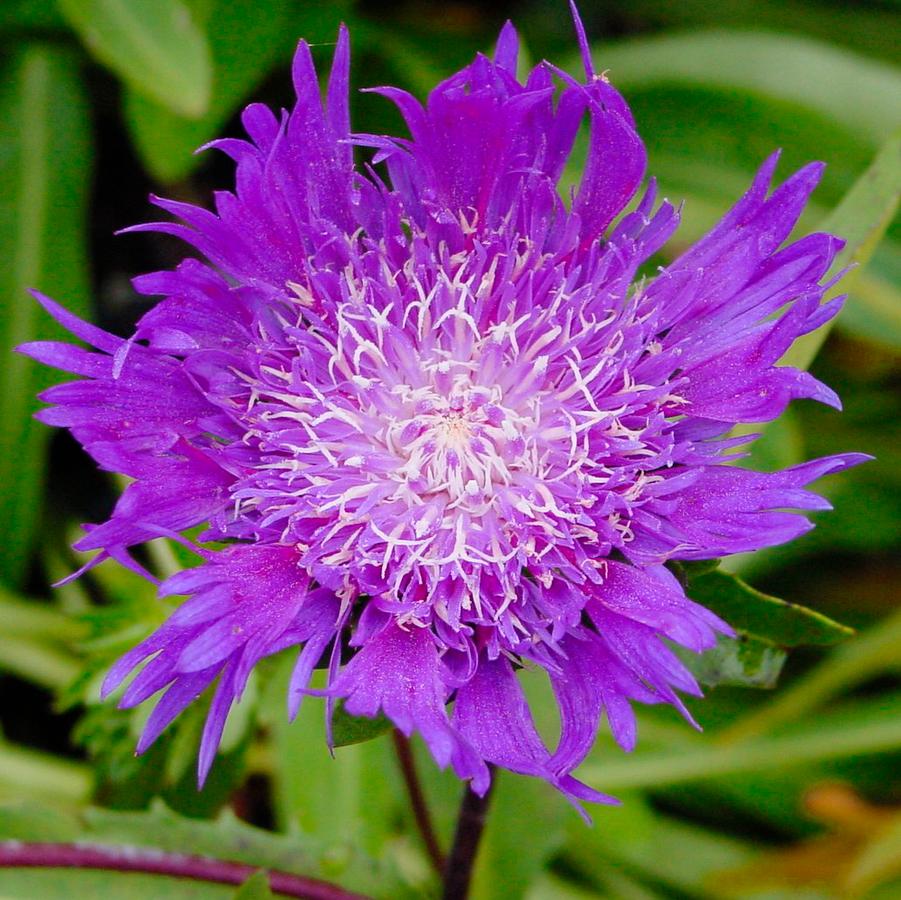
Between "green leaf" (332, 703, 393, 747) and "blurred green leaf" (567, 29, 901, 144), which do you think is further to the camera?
"blurred green leaf" (567, 29, 901, 144)

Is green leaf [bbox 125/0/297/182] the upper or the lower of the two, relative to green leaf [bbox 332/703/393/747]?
upper

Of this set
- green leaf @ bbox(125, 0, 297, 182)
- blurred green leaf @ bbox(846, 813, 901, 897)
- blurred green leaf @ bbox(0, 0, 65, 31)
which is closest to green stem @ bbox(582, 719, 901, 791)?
blurred green leaf @ bbox(846, 813, 901, 897)

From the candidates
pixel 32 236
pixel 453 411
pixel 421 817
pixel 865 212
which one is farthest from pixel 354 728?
pixel 32 236

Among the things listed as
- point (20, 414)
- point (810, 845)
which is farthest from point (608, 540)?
point (20, 414)

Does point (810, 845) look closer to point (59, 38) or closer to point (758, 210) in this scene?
point (758, 210)

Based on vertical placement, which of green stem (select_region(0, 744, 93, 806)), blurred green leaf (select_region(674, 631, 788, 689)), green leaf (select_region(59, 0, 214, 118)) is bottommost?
green stem (select_region(0, 744, 93, 806))

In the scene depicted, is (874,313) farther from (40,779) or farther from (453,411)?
(40,779)

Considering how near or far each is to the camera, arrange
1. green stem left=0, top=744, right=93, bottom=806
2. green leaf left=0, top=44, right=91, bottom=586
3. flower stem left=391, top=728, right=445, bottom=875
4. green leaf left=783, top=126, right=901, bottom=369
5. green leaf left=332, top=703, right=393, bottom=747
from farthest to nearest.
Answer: green leaf left=0, top=44, right=91, bottom=586, green stem left=0, top=744, right=93, bottom=806, flower stem left=391, top=728, right=445, bottom=875, green leaf left=783, top=126, right=901, bottom=369, green leaf left=332, top=703, right=393, bottom=747

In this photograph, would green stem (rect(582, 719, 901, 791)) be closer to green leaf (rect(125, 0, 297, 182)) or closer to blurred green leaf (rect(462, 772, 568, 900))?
blurred green leaf (rect(462, 772, 568, 900))
